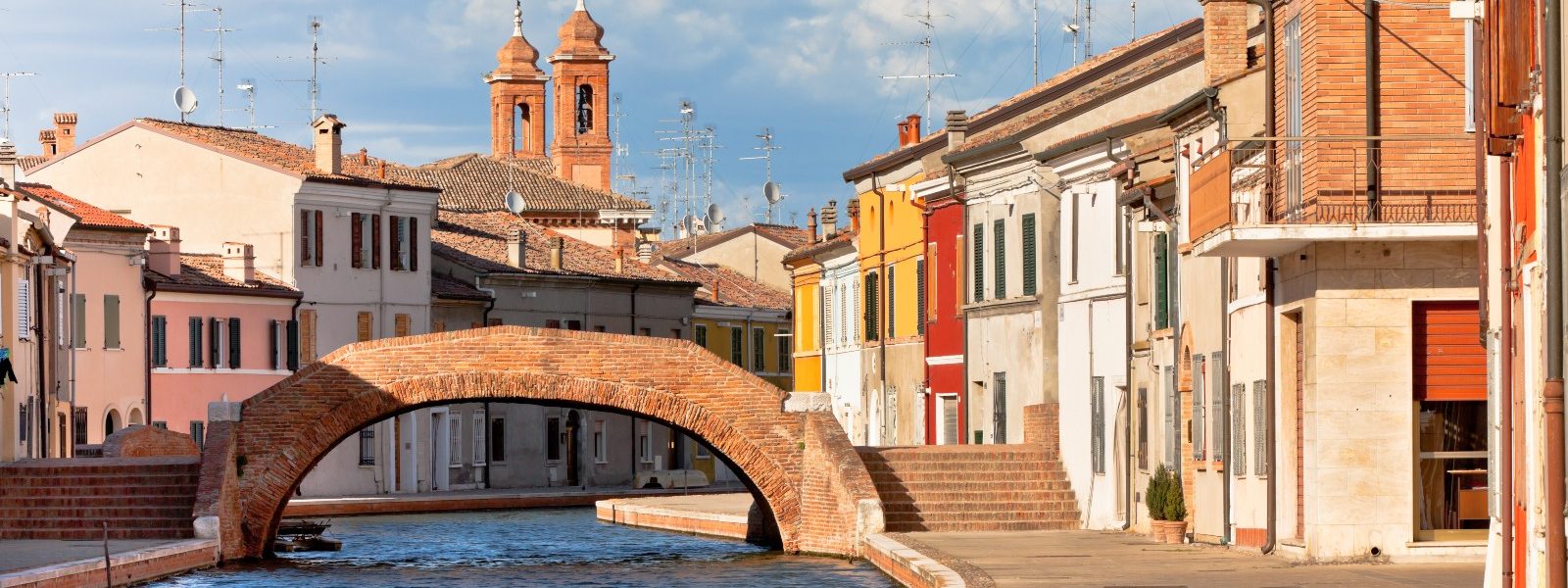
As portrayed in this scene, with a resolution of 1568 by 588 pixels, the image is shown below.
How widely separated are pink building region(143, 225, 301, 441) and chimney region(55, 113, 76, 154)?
9674mm

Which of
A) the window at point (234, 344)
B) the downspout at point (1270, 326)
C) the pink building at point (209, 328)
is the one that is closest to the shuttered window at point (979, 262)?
the downspout at point (1270, 326)

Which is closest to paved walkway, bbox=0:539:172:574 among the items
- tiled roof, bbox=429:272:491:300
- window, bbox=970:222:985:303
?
window, bbox=970:222:985:303

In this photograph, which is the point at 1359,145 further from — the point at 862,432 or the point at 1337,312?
the point at 862,432

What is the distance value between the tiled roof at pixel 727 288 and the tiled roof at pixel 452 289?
11.2 meters

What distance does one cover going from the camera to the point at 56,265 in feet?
157

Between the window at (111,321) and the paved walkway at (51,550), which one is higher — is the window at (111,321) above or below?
above

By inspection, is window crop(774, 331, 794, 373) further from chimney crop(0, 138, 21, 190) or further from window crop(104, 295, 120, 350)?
chimney crop(0, 138, 21, 190)

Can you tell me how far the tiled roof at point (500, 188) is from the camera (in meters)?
84.9

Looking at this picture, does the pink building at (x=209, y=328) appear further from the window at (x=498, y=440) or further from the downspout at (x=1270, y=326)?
the downspout at (x=1270, y=326)

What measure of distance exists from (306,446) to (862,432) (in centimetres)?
2023

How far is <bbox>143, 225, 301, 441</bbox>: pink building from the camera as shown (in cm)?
5931

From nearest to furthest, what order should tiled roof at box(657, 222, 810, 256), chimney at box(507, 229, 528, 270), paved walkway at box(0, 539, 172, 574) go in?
paved walkway at box(0, 539, 172, 574) < chimney at box(507, 229, 528, 270) < tiled roof at box(657, 222, 810, 256)

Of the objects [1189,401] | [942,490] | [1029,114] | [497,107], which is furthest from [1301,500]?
[497,107]

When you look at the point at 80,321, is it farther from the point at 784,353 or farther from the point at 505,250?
the point at 784,353
